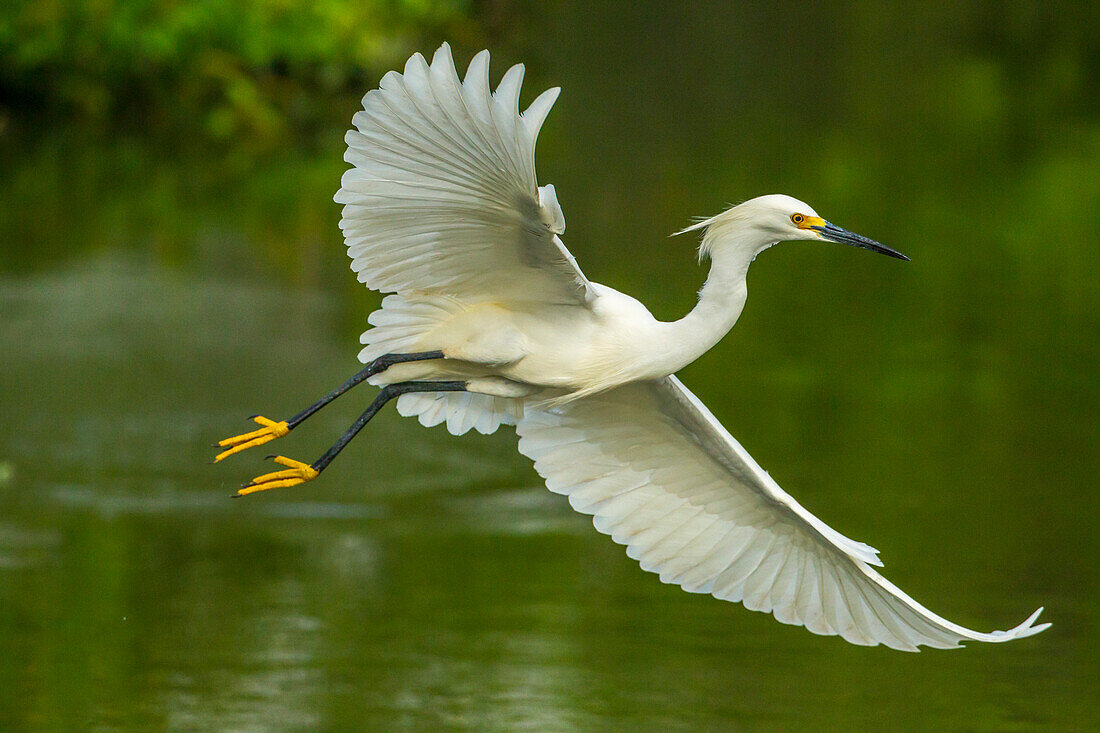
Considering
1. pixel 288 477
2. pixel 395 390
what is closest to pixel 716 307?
pixel 395 390

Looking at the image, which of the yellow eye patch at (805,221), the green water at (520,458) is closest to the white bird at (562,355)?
the yellow eye patch at (805,221)

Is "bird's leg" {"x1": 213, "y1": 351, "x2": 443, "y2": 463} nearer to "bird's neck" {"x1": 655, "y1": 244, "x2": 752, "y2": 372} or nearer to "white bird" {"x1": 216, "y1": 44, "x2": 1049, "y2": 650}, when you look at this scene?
"white bird" {"x1": 216, "y1": 44, "x2": 1049, "y2": 650}

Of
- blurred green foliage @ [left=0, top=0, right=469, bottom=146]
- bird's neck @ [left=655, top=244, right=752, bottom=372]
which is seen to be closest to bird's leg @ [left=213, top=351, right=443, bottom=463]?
bird's neck @ [left=655, top=244, right=752, bottom=372]

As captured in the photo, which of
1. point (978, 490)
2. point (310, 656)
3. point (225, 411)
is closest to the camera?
point (310, 656)

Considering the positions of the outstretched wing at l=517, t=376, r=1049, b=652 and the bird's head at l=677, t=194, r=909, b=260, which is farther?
the outstretched wing at l=517, t=376, r=1049, b=652

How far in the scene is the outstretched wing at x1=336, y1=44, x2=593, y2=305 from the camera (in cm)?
535

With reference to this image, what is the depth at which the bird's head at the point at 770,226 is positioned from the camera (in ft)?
20.0

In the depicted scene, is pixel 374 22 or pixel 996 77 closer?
pixel 374 22

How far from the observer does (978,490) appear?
13.8 m

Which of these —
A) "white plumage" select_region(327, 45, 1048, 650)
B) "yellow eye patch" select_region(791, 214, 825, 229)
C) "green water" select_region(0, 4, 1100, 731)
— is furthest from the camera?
"green water" select_region(0, 4, 1100, 731)

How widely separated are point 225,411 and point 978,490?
20.2ft

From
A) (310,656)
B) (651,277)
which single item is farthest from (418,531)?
(651,277)

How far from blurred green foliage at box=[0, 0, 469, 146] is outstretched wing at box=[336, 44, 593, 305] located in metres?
21.2

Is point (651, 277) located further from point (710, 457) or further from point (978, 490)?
point (710, 457)
